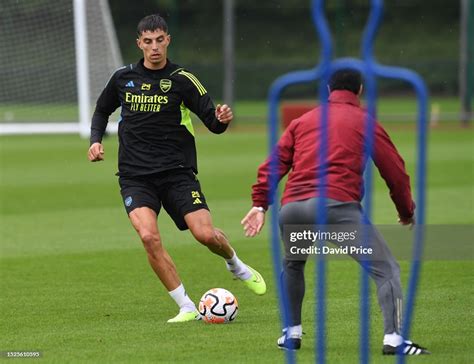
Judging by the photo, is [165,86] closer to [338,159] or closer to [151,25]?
[151,25]

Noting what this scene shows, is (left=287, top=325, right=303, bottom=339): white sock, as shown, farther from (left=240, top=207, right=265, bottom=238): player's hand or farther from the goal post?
the goal post

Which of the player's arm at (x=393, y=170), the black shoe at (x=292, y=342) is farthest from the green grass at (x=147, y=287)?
the player's arm at (x=393, y=170)

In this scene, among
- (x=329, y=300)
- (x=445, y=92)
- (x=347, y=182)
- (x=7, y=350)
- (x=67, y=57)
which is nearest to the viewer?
(x=347, y=182)

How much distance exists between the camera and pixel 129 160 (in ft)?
28.8

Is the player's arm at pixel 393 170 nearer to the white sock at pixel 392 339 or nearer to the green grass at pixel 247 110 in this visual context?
the white sock at pixel 392 339

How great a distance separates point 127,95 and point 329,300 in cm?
234

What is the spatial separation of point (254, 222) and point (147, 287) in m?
3.88

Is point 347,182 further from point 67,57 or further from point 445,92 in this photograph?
point 445,92

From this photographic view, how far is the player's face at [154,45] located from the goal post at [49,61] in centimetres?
988

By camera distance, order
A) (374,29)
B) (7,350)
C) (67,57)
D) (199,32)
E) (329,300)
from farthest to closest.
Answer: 1. (199,32)
2. (67,57)
3. (329,300)
4. (7,350)
5. (374,29)

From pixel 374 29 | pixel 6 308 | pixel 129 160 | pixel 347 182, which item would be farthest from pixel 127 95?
pixel 374 29

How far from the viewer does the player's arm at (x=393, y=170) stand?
6.52 meters

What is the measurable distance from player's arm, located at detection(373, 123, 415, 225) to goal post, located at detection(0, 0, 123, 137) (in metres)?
12.2

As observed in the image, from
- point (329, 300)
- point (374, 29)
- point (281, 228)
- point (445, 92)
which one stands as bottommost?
point (445, 92)
